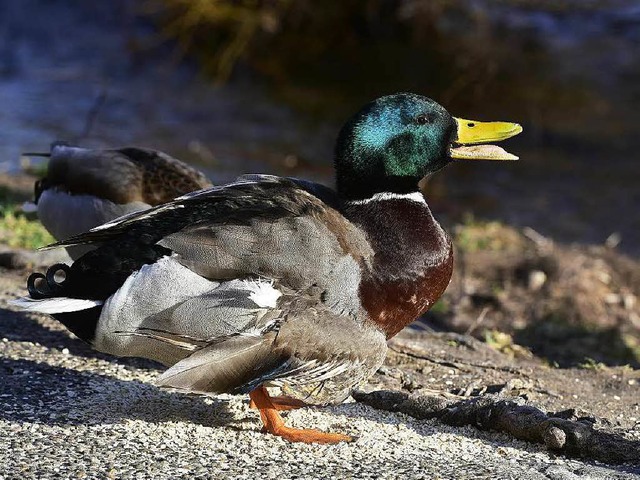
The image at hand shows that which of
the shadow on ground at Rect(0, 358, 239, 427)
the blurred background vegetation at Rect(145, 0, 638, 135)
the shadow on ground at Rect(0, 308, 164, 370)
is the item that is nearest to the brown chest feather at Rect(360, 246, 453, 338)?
the shadow on ground at Rect(0, 358, 239, 427)

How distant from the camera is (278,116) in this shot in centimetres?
1345

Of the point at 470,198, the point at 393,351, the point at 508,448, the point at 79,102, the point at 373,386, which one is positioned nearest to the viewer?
the point at 508,448

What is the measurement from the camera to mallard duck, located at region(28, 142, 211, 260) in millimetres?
5375

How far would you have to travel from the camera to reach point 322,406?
13.4 feet

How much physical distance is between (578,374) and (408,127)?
6.02 feet

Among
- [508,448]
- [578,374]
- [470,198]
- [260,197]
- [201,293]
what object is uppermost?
[260,197]

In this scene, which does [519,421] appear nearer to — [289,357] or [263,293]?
[289,357]

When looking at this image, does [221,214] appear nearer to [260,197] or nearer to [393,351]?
[260,197]

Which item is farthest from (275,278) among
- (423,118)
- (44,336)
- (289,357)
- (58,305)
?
(44,336)

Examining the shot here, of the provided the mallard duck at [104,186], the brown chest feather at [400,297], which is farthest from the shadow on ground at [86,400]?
the mallard duck at [104,186]

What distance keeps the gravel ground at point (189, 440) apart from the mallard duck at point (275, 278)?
205mm

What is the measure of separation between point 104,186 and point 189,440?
2.07 metres

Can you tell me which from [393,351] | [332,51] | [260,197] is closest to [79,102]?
[332,51]

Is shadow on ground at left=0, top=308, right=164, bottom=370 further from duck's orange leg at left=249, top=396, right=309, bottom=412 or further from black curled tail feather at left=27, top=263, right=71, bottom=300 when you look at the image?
black curled tail feather at left=27, top=263, right=71, bottom=300
